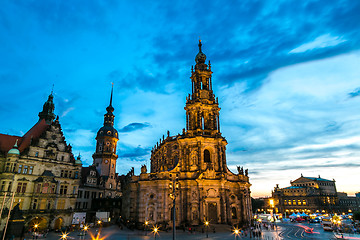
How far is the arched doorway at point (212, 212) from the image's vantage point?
48438mm

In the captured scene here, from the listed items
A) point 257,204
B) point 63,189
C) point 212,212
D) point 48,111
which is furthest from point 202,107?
point 257,204

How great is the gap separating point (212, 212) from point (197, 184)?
6.58 m

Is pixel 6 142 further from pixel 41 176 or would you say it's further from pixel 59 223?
pixel 59 223

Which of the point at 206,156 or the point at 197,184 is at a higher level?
the point at 206,156

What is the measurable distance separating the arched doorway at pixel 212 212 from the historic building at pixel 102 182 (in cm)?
2848

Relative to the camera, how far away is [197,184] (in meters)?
49.5

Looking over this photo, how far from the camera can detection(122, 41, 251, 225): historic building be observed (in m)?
47.3

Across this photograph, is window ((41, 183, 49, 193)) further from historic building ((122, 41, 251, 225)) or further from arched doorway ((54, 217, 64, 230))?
historic building ((122, 41, 251, 225))

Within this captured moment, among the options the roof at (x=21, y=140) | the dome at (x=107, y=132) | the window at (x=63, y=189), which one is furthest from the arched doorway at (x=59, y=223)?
the dome at (x=107, y=132)

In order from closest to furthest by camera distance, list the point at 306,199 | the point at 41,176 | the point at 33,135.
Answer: the point at 41,176
the point at 33,135
the point at 306,199

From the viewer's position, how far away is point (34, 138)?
1829 inches

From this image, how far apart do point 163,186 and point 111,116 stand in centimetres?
4536

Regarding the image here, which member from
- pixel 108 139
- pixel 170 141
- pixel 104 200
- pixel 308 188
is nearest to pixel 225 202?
pixel 170 141

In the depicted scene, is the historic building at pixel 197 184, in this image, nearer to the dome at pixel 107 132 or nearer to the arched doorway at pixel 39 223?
the arched doorway at pixel 39 223
